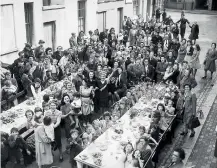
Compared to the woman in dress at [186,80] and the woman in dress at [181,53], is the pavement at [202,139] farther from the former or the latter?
A: the woman in dress at [181,53]

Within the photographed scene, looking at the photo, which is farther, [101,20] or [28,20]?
[101,20]

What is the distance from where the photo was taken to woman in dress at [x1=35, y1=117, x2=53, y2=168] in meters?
7.66

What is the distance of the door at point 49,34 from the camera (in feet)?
55.2

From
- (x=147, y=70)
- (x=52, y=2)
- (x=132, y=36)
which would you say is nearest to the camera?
(x=147, y=70)

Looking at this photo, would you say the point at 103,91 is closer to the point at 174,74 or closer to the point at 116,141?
the point at 174,74

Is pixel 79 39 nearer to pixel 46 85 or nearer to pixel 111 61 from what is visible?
pixel 111 61

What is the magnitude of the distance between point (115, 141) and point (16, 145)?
245 cm

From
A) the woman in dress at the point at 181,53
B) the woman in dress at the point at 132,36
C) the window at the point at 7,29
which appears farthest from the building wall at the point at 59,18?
the woman in dress at the point at 181,53

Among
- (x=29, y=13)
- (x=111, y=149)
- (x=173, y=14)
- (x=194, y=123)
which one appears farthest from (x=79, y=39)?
(x=173, y=14)

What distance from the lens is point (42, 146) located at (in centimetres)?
776

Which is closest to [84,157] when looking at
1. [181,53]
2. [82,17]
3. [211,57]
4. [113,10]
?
[181,53]

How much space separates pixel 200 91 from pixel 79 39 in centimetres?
659

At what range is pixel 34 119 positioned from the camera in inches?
329

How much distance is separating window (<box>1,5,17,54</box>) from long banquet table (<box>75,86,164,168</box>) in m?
7.10
